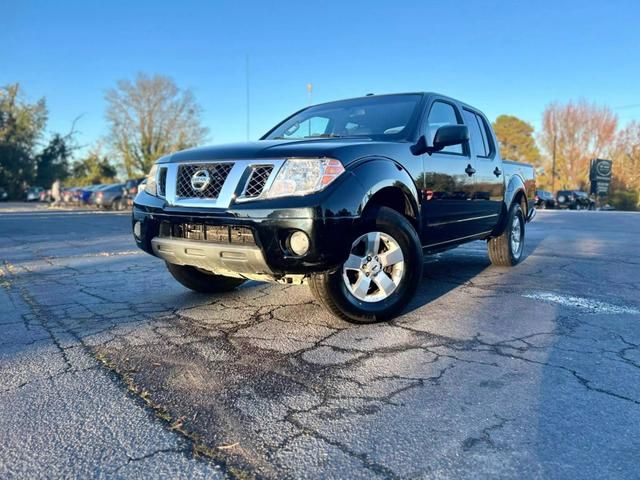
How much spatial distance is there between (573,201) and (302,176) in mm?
42834

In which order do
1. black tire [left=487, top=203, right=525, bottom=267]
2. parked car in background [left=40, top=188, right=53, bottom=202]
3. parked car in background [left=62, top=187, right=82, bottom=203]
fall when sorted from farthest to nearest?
parked car in background [left=40, top=188, right=53, bottom=202] < parked car in background [left=62, top=187, right=82, bottom=203] < black tire [left=487, top=203, right=525, bottom=267]

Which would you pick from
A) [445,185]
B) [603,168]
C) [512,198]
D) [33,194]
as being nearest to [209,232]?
[445,185]

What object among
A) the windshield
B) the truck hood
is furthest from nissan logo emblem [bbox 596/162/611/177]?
the truck hood

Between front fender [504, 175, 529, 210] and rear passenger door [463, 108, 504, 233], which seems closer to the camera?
rear passenger door [463, 108, 504, 233]

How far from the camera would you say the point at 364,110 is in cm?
485

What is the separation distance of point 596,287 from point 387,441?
154 inches

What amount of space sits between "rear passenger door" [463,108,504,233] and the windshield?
116cm

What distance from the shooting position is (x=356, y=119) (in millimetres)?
4789

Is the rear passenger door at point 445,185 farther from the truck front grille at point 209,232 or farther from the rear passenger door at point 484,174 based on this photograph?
the truck front grille at point 209,232

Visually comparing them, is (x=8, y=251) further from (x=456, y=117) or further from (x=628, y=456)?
(x=628, y=456)

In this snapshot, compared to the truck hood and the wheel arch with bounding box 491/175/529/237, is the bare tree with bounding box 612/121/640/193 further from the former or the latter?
the truck hood

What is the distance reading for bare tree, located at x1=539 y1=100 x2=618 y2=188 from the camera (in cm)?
4972

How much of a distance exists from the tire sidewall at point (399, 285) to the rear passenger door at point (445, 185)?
58 cm

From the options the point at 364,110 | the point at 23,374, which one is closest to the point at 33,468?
the point at 23,374
